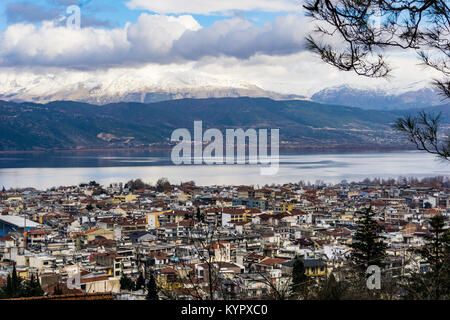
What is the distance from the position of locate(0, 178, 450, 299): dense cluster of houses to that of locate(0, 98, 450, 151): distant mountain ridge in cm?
3264

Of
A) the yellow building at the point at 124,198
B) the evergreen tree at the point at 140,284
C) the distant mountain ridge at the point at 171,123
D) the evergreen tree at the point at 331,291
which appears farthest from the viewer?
the distant mountain ridge at the point at 171,123

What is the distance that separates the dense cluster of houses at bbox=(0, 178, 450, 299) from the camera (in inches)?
200

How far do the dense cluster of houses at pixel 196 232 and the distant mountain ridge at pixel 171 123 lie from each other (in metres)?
32.6

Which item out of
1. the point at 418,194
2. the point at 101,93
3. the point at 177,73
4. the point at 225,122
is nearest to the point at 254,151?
the point at 225,122

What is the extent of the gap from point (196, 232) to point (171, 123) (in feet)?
237

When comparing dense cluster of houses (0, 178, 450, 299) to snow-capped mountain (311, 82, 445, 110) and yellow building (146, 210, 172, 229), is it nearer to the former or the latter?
yellow building (146, 210, 172, 229)

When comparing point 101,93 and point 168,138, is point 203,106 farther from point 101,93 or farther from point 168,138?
point 101,93

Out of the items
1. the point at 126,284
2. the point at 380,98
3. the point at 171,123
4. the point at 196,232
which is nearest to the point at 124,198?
the point at 126,284

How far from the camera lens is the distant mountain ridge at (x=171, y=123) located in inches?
2333

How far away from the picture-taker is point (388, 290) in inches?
88.7

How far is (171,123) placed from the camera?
251 feet

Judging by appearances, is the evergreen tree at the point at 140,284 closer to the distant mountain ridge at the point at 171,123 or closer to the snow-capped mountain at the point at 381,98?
the distant mountain ridge at the point at 171,123

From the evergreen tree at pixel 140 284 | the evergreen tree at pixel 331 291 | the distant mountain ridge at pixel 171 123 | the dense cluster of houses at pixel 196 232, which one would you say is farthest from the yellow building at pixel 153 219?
the distant mountain ridge at pixel 171 123

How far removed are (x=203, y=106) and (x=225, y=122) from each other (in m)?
17.8
